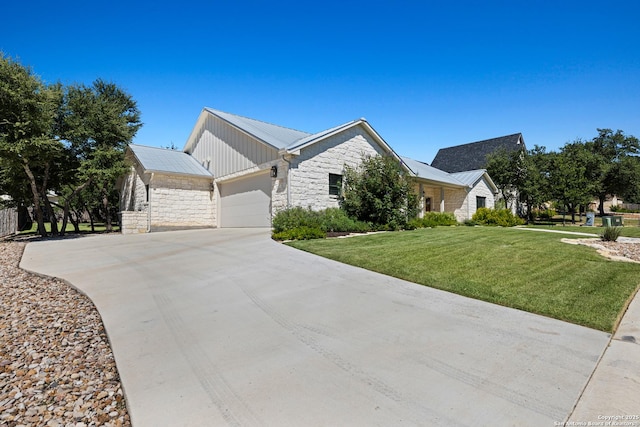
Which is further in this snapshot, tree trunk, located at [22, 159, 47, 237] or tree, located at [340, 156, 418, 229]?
tree trunk, located at [22, 159, 47, 237]

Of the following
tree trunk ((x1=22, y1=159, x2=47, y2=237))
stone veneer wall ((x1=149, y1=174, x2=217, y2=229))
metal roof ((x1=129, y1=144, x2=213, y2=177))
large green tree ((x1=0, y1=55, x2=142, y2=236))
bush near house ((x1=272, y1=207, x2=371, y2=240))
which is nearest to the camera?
bush near house ((x1=272, y1=207, x2=371, y2=240))

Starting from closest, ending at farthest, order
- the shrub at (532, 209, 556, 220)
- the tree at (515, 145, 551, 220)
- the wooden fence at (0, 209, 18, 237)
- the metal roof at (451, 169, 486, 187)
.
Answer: the wooden fence at (0, 209, 18, 237), the metal roof at (451, 169, 486, 187), the tree at (515, 145, 551, 220), the shrub at (532, 209, 556, 220)

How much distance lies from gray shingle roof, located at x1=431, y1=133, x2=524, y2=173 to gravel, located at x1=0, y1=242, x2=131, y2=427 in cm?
3077

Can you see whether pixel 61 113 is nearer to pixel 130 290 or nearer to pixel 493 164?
pixel 130 290

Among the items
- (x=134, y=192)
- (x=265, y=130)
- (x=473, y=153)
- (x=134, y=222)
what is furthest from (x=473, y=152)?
(x=134, y=222)

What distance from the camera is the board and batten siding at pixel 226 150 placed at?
14.7 metres

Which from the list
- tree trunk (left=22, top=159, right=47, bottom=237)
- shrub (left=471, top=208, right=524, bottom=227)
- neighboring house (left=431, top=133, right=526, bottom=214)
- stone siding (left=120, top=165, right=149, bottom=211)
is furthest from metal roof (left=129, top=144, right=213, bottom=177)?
neighboring house (left=431, top=133, right=526, bottom=214)

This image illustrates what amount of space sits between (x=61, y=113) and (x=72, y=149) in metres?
1.60

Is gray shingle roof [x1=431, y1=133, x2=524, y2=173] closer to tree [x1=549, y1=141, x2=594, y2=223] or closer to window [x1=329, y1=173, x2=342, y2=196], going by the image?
tree [x1=549, y1=141, x2=594, y2=223]

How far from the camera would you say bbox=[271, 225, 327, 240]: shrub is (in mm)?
10156

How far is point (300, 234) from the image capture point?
1015 centimetres

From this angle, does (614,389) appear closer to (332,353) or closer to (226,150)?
(332,353)

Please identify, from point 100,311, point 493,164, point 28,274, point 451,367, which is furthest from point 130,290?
point 493,164

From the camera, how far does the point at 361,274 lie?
20.1 ft
